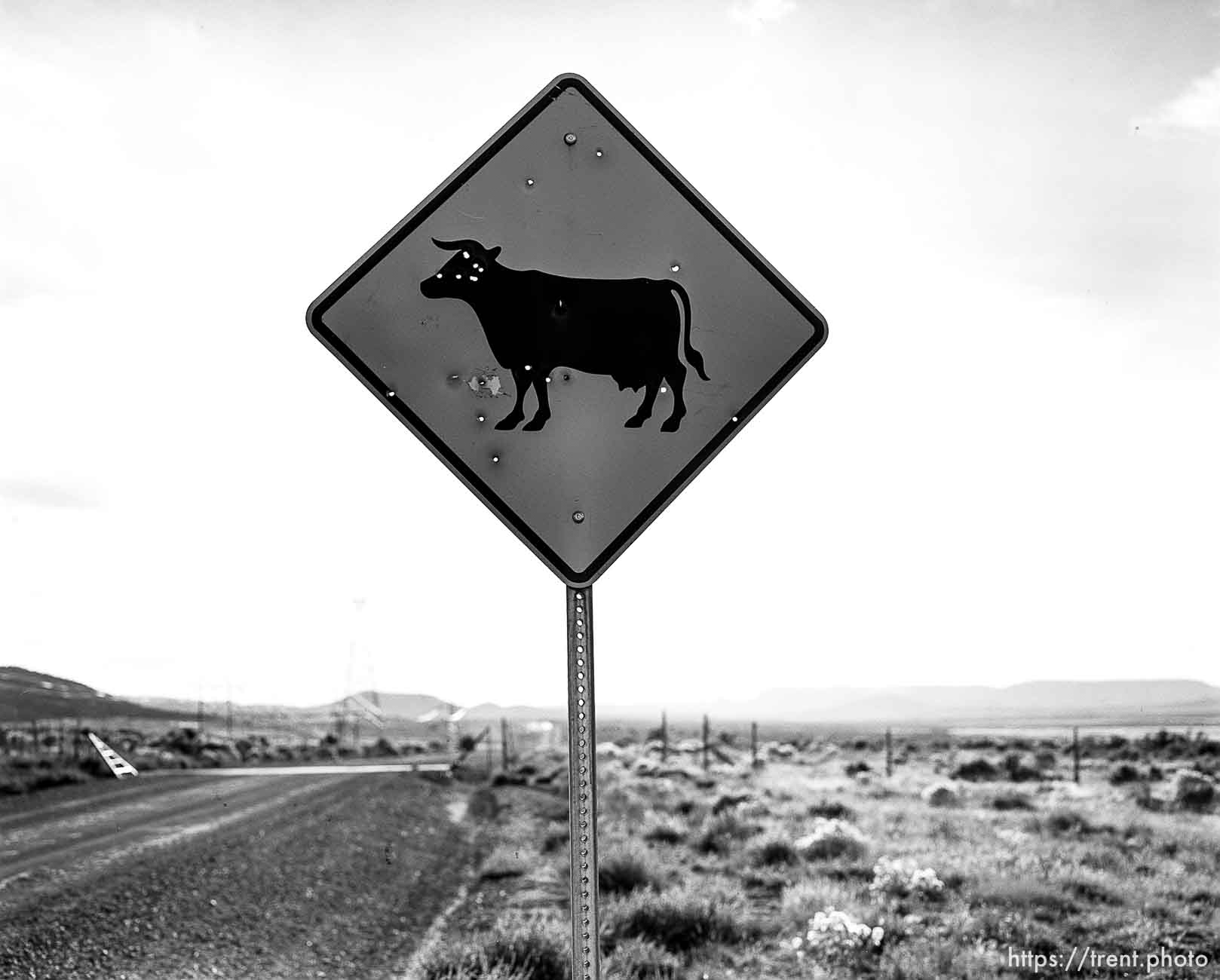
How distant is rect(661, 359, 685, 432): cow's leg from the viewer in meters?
2.06

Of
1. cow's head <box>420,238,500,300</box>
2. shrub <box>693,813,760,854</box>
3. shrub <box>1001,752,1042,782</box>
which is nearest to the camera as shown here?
cow's head <box>420,238,500,300</box>

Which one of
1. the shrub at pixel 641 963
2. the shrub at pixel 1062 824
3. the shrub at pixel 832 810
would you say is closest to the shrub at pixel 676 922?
the shrub at pixel 641 963

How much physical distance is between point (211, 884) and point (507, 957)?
327 centimetres

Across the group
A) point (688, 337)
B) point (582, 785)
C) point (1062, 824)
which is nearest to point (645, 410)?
point (688, 337)

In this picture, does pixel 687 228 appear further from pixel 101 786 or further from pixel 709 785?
pixel 709 785

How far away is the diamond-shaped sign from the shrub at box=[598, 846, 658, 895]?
650 centimetres

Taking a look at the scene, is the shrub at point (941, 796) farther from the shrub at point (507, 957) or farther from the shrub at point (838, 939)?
the shrub at point (507, 957)

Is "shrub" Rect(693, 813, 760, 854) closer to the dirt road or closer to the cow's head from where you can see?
the dirt road

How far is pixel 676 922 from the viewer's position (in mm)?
6855

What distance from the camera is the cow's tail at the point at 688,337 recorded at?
82.5 inches

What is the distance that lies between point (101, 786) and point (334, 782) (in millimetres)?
5261

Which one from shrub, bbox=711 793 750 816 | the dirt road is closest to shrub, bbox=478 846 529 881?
the dirt road

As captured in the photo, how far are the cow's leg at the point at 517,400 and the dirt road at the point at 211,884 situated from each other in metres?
5.49

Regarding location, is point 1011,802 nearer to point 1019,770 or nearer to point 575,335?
point 1019,770
